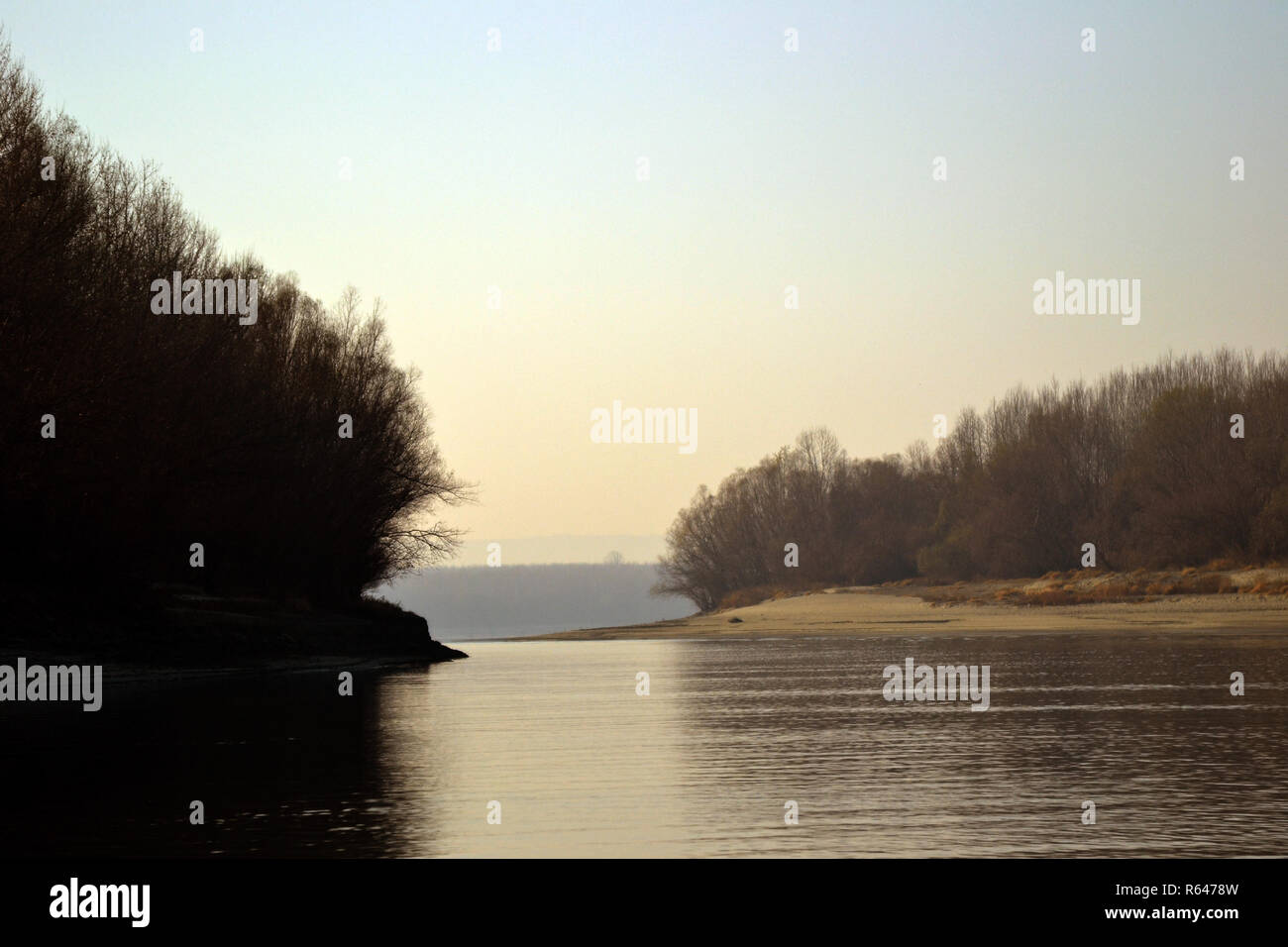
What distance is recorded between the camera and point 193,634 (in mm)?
39625

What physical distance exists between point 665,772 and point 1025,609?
238 feet

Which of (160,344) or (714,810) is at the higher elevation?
(160,344)

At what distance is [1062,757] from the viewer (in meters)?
16.7

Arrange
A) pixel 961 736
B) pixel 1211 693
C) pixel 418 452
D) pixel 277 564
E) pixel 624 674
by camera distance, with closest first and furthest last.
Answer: pixel 961 736 → pixel 1211 693 → pixel 624 674 → pixel 277 564 → pixel 418 452

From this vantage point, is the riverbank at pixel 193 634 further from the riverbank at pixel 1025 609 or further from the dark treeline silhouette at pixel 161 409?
the riverbank at pixel 1025 609

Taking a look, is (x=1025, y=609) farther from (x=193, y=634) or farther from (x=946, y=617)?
(x=193, y=634)

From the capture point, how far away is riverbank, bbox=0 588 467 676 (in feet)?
112

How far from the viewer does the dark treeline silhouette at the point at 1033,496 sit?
88.6 m

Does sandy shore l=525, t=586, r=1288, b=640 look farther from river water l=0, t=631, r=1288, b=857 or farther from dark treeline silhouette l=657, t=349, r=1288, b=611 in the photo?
Result: river water l=0, t=631, r=1288, b=857

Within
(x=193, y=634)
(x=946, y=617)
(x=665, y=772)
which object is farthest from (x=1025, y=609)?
(x=665, y=772)

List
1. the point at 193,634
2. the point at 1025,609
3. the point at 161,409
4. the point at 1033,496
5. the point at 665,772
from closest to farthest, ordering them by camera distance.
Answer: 1. the point at 665,772
2. the point at 161,409
3. the point at 193,634
4. the point at 1025,609
5. the point at 1033,496
